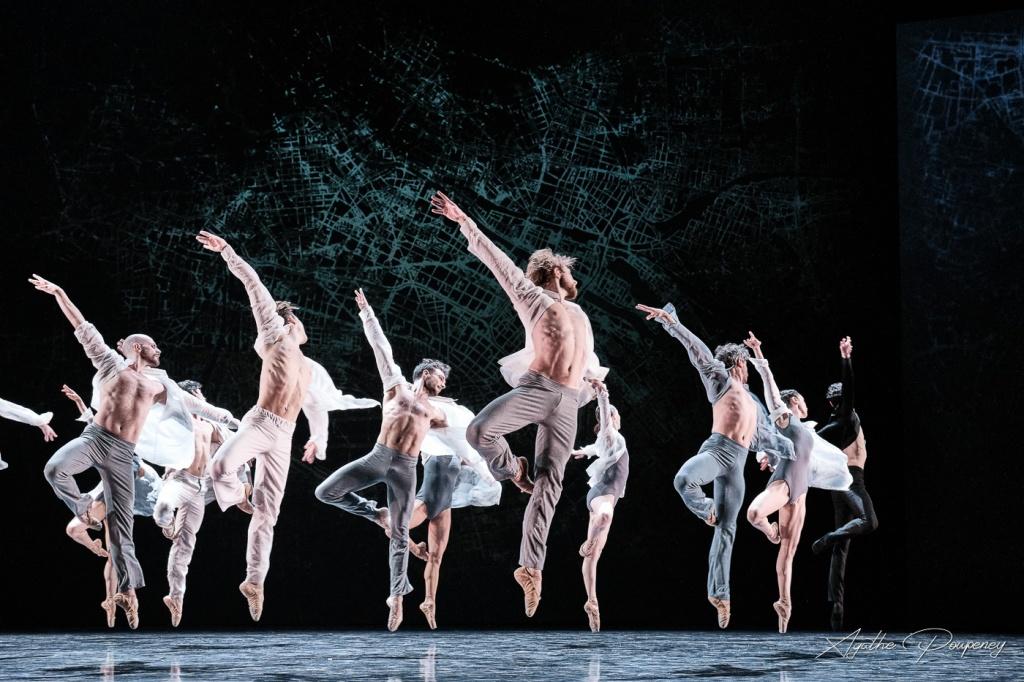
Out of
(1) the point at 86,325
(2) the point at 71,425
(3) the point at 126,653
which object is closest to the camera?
(3) the point at 126,653

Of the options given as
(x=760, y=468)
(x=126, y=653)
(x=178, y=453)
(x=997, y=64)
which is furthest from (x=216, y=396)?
(x=997, y=64)

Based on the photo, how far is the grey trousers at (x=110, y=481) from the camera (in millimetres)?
8234

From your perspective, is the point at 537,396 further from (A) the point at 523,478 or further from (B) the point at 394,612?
(B) the point at 394,612

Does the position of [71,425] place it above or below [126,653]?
above

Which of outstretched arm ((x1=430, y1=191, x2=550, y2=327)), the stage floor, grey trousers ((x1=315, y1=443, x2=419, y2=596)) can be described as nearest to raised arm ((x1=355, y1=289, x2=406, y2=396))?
grey trousers ((x1=315, y1=443, x2=419, y2=596))

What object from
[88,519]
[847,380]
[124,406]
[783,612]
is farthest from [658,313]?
[88,519]

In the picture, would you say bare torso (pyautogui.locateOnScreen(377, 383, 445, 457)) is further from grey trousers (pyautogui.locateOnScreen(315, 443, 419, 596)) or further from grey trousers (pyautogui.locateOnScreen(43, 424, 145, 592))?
grey trousers (pyautogui.locateOnScreen(43, 424, 145, 592))

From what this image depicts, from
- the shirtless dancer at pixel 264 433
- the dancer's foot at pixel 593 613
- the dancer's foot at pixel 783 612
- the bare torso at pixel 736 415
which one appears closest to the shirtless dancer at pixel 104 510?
the shirtless dancer at pixel 264 433

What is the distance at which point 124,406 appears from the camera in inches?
327

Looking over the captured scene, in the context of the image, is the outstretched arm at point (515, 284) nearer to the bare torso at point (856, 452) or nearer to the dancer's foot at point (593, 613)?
the dancer's foot at point (593, 613)

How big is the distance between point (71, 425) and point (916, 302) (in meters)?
5.93

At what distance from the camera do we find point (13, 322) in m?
9.08

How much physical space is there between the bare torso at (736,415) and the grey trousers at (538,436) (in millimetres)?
1087

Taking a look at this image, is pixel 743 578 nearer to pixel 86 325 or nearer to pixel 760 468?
pixel 760 468
